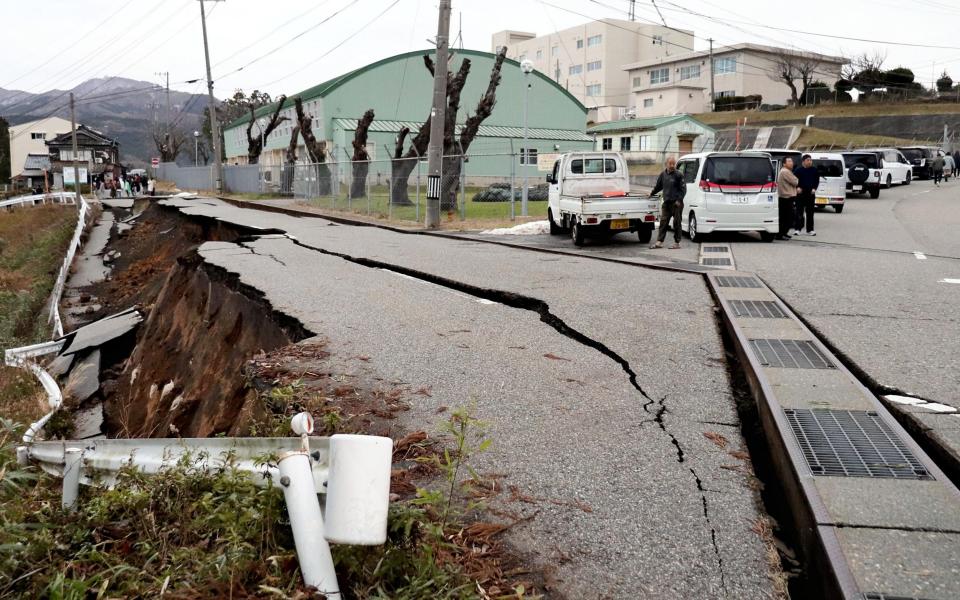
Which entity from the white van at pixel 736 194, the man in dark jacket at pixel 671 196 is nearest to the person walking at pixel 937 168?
the white van at pixel 736 194

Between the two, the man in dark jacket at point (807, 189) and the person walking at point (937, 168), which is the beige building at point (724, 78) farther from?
the man in dark jacket at point (807, 189)

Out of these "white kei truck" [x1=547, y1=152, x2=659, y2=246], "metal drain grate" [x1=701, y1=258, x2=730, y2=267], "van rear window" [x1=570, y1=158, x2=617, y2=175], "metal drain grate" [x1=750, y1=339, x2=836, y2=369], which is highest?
"van rear window" [x1=570, y1=158, x2=617, y2=175]

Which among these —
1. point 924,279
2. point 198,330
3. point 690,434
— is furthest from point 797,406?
point 198,330

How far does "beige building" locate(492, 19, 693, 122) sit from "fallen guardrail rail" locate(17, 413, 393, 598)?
8369cm

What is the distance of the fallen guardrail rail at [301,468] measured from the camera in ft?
8.58

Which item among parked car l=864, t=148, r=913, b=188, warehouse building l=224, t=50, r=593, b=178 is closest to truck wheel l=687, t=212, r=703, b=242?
parked car l=864, t=148, r=913, b=188

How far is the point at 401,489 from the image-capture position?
3.66 metres

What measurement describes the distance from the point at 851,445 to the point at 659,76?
83.0m

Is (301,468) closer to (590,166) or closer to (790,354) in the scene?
(790,354)

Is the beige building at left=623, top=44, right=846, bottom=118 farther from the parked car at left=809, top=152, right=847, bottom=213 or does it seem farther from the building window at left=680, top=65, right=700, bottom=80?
the parked car at left=809, top=152, right=847, bottom=213

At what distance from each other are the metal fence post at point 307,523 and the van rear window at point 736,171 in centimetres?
1491

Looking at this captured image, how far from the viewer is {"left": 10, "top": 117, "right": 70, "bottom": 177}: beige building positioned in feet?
324

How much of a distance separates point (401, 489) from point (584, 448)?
3.73 ft

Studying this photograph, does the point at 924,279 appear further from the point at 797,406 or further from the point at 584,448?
the point at 584,448
